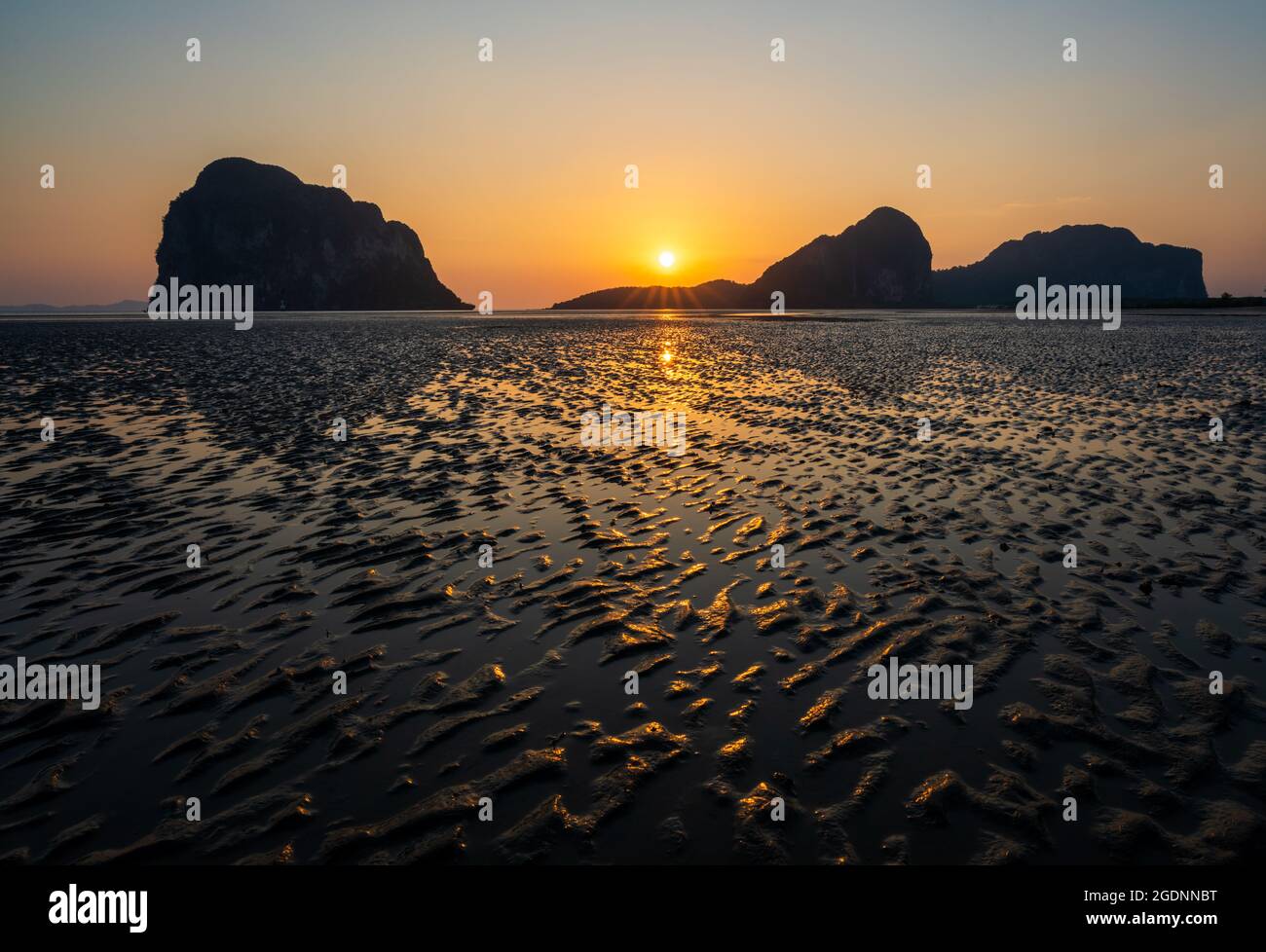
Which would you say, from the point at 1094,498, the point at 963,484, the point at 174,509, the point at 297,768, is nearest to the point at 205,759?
the point at 297,768

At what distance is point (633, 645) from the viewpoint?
356 inches

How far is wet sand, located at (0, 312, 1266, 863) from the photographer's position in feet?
19.0

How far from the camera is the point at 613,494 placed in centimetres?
1619

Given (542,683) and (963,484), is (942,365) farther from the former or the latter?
(542,683)

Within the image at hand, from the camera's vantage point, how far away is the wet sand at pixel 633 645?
19.0 ft
